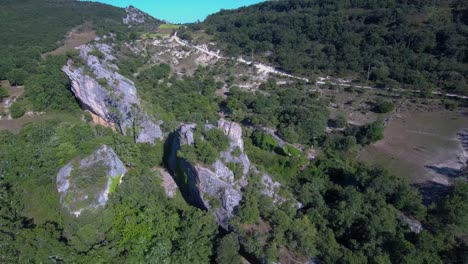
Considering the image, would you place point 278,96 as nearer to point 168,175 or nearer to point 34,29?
point 168,175

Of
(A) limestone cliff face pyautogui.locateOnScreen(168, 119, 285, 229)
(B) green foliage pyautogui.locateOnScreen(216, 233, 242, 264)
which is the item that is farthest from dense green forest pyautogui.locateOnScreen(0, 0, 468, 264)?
(A) limestone cliff face pyautogui.locateOnScreen(168, 119, 285, 229)

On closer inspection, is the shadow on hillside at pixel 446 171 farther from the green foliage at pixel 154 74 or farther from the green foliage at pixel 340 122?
the green foliage at pixel 154 74

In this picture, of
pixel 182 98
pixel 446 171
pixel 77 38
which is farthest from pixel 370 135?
pixel 77 38

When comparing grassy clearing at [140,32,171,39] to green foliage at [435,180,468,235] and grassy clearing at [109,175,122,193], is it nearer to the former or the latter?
grassy clearing at [109,175,122,193]

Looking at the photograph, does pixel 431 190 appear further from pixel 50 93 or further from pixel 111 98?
pixel 50 93

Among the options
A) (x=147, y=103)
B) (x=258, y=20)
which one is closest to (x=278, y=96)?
(x=147, y=103)
